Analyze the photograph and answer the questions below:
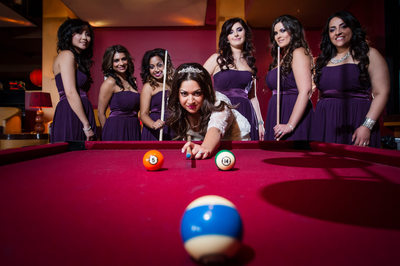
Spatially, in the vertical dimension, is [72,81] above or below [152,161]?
above

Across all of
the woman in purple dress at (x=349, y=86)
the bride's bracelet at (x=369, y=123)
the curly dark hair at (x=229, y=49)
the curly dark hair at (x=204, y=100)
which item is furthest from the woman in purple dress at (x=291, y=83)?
the curly dark hair at (x=204, y=100)

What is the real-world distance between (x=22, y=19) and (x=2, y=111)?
6.27 ft

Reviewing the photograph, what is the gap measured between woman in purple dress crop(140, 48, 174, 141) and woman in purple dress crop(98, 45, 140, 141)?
0.50 ft

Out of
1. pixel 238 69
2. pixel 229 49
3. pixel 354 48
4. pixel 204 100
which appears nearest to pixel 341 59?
pixel 354 48

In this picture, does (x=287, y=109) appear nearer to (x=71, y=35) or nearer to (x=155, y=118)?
(x=155, y=118)

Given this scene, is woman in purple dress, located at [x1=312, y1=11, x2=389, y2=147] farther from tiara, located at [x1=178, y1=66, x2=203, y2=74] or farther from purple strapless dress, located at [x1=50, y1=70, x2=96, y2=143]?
purple strapless dress, located at [x1=50, y1=70, x2=96, y2=143]

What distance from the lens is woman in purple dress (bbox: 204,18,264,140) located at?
2.74m

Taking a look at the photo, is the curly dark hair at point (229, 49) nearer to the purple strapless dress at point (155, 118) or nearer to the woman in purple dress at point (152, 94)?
the woman in purple dress at point (152, 94)

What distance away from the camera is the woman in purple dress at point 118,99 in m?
3.06

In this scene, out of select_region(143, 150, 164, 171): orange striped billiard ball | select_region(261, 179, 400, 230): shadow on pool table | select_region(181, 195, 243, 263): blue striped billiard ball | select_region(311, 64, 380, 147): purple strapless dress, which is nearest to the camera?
select_region(181, 195, 243, 263): blue striped billiard ball

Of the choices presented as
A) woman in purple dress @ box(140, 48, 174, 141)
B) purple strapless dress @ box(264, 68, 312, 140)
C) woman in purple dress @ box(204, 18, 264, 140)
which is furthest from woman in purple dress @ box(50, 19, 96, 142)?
purple strapless dress @ box(264, 68, 312, 140)

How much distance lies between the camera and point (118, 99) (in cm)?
305

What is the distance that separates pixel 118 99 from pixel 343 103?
87.7 inches

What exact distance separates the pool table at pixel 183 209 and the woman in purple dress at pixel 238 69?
149 centimetres
